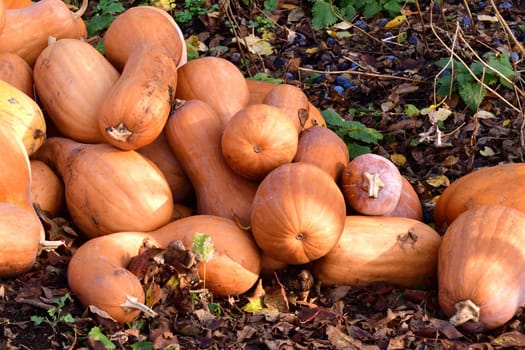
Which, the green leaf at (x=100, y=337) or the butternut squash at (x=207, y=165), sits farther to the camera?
the butternut squash at (x=207, y=165)

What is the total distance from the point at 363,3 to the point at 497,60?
1.35 metres

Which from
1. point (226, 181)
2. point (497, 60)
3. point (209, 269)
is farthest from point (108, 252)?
point (497, 60)

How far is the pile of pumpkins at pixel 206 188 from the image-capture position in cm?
377

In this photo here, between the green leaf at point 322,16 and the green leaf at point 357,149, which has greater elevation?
the green leaf at point 322,16

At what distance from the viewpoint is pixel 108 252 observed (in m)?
3.79

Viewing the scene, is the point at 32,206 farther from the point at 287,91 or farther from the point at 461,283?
the point at 461,283

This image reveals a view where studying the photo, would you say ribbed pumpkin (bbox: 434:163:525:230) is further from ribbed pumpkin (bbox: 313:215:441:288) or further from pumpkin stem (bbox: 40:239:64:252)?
pumpkin stem (bbox: 40:239:64:252)

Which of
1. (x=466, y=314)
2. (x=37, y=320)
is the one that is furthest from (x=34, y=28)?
(x=466, y=314)

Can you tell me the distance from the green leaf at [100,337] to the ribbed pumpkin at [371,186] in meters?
1.50

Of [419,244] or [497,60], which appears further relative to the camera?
[497,60]

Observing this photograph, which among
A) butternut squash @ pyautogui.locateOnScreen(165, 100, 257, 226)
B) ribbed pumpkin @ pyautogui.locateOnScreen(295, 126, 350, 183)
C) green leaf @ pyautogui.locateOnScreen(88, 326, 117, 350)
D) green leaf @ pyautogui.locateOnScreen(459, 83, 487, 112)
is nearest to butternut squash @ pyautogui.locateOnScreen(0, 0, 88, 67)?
butternut squash @ pyautogui.locateOnScreen(165, 100, 257, 226)

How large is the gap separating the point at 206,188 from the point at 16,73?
121cm

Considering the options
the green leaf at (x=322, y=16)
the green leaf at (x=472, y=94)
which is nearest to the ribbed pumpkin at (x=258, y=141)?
the green leaf at (x=472, y=94)

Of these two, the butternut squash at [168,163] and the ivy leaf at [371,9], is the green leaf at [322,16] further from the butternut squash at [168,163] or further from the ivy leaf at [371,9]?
the butternut squash at [168,163]
